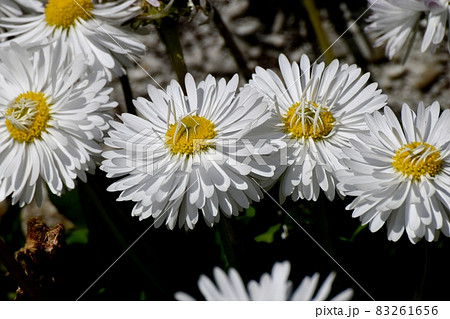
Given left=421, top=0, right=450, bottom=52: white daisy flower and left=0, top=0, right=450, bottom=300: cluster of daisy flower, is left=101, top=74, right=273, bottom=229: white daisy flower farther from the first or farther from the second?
left=421, top=0, right=450, bottom=52: white daisy flower

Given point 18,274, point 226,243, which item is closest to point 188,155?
point 226,243

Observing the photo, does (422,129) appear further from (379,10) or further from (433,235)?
(379,10)

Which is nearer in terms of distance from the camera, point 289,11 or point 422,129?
point 422,129

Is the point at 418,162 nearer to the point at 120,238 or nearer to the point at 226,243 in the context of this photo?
the point at 226,243

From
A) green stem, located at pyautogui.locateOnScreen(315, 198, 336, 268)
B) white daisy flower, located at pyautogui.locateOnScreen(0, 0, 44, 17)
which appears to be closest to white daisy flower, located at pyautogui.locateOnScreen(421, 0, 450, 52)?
green stem, located at pyautogui.locateOnScreen(315, 198, 336, 268)

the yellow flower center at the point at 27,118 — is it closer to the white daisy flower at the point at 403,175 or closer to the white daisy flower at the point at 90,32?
the white daisy flower at the point at 90,32
